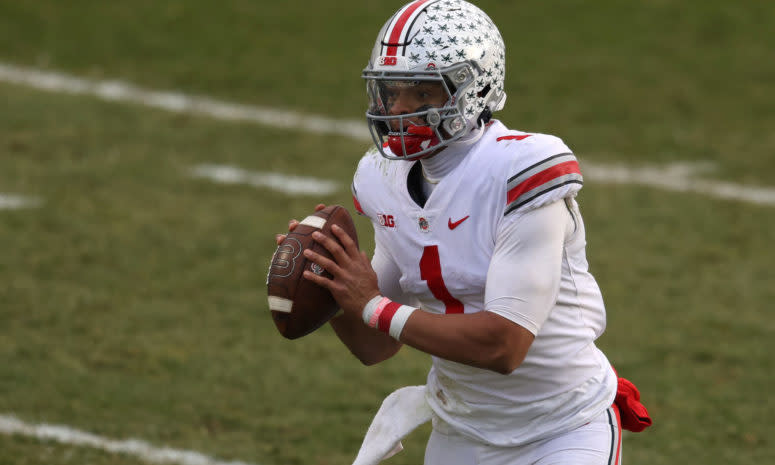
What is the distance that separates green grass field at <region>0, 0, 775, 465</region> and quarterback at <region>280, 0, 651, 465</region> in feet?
6.65

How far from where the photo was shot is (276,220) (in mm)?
9273

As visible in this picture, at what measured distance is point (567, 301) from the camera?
3.66m

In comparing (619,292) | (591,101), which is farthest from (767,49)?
(619,292)

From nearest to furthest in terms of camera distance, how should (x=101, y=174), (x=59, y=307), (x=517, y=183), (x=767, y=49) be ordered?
1. (x=517, y=183)
2. (x=59, y=307)
3. (x=101, y=174)
4. (x=767, y=49)

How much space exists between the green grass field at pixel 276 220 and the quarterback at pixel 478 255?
6.65 feet

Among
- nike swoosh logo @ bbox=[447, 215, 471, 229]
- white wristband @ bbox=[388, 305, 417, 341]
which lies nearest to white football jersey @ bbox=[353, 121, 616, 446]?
nike swoosh logo @ bbox=[447, 215, 471, 229]

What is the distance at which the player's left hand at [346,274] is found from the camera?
3.54 m

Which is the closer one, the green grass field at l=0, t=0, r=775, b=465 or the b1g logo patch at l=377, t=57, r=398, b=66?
the b1g logo patch at l=377, t=57, r=398, b=66

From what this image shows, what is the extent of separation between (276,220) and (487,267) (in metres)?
5.82

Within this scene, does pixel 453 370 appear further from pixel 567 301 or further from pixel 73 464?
pixel 73 464

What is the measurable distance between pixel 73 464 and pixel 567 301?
2703 millimetres

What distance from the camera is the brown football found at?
3.75 metres

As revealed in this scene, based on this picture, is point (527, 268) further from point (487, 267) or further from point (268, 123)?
point (268, 123)

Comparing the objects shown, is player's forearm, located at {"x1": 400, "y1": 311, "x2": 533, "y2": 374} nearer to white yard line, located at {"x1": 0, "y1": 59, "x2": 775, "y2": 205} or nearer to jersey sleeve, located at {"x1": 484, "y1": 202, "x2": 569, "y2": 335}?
jersey sleeve, located at {"x1": 484, "y1": 202, "x2": 569, "y2": 335}
